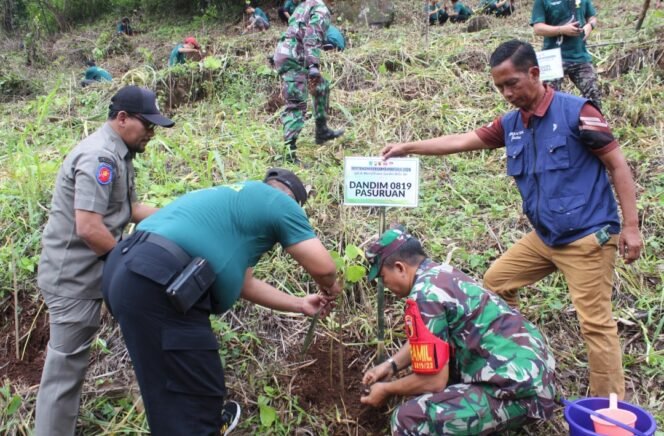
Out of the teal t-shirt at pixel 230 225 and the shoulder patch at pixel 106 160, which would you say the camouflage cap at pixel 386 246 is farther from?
the shoulder patch at pixel 106 160

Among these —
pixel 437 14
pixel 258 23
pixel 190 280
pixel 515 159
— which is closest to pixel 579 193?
pixel 515 159

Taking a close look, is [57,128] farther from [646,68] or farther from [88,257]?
[646,68]

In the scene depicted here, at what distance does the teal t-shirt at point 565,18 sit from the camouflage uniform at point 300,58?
1948 millimetres

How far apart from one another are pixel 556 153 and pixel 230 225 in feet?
Result: 4.91

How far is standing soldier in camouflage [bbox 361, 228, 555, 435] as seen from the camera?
7.72 feet

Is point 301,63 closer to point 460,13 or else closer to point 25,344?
point 25,344

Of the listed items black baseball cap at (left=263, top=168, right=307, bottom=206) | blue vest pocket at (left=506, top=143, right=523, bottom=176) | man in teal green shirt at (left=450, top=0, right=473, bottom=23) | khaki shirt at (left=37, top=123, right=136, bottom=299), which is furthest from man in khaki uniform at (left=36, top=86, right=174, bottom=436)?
man in teal green shirt at (left=450, top=0, right=473, bottom=23)

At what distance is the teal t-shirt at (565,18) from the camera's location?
5113 mm

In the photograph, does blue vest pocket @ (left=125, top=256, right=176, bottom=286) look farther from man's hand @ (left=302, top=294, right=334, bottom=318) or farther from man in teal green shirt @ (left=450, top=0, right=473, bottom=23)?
man in teal green shirt @ (left=450, top=0, right=473, bottom=23)

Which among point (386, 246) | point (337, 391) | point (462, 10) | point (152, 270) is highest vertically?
point (462, 10)

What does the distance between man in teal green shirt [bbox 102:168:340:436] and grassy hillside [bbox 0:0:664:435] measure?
0.81 meters

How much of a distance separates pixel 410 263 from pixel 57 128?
202 inches

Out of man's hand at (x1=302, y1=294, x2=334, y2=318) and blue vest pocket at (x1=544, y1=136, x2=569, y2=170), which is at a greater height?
blue vest pocket at (x1=544, y1=136, x2=569, y2=170)

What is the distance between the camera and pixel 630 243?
2.49 meters
